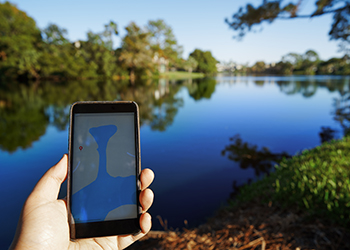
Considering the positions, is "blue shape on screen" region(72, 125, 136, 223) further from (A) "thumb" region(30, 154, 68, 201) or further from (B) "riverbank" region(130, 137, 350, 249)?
(B) "riverbank" region(130, 137, 350, 249)

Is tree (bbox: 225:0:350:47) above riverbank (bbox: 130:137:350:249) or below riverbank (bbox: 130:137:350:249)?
above

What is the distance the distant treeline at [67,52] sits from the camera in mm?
30359

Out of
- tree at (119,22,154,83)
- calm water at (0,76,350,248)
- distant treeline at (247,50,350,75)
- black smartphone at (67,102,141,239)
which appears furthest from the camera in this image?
distant treeline at (247,50,350,75)

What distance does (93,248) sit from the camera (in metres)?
1.40

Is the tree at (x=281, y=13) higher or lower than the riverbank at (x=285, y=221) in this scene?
higher

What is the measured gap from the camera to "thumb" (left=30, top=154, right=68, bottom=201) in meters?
1.36

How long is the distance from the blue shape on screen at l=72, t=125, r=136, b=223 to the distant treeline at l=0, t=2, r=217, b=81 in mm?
37442

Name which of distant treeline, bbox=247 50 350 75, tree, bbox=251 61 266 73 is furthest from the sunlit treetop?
tree, bbox=251 61 266 73

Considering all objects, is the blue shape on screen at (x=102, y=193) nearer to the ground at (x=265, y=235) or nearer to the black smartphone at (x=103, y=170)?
the black smartphone at (x=103, y=170)

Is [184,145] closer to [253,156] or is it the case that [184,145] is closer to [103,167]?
[253,156]

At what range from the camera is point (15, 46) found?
2927 centimetres

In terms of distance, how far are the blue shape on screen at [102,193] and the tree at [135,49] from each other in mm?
41373

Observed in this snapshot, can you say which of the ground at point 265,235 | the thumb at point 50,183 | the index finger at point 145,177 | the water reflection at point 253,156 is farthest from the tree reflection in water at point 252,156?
the thumb at point 50,183

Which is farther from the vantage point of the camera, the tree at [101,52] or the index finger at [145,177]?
the tree at [101,52]
